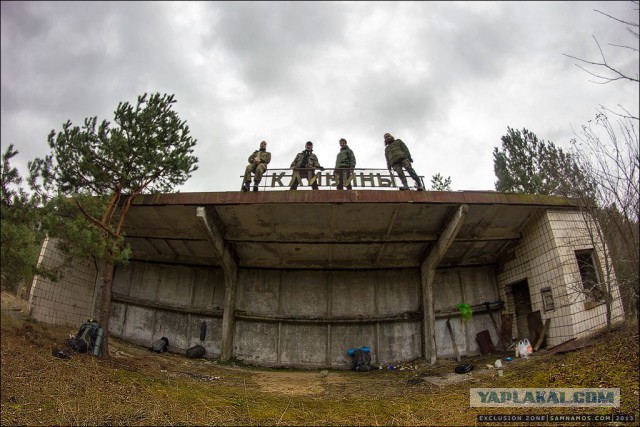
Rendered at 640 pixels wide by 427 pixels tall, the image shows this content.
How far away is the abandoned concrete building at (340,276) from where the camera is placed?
348 inches

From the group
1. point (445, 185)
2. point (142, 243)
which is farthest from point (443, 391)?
point (445, 185)

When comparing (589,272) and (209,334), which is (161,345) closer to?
(209,334)

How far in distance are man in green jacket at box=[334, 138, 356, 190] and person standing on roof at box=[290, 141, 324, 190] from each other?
507 mm

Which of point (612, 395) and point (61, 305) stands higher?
point (61, 305)

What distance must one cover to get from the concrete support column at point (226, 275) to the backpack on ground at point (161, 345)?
1708mm

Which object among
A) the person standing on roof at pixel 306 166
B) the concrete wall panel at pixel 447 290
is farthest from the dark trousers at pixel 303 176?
the concrete wall panel at pixel 447 290

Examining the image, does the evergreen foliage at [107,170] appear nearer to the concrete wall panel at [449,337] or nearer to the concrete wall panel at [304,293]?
the concrete wall panel at [304,293]

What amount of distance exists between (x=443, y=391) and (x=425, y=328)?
143 inches

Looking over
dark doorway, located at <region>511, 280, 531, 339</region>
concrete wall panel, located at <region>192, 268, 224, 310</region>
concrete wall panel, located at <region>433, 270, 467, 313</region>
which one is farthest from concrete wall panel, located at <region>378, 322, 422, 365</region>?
concrete wall panel, located at <region>192, 268, 224, 310</region>

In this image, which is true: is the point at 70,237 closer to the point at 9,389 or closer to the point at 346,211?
the point at 9,389

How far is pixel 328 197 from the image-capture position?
8.50 metres

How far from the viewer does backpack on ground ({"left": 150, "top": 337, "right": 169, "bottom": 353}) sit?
10141mm

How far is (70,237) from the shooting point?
704cm

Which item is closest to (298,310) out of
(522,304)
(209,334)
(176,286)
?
(209,334)
